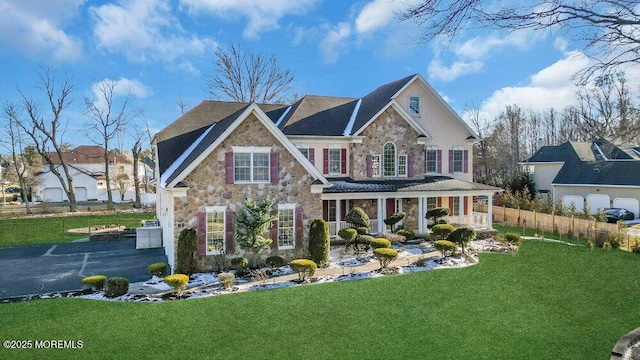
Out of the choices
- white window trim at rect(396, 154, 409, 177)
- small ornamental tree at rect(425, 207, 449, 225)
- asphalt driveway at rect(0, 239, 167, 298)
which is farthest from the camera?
white window trim at rect(396, 154, 409, 177)

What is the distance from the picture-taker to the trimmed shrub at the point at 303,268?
556 inches

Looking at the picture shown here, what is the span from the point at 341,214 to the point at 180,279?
1187 cm

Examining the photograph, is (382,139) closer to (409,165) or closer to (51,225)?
(409,165)

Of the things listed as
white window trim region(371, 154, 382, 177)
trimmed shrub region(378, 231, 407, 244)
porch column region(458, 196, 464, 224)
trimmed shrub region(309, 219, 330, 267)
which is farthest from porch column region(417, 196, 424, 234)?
trimmed shrub region(309, 219, 330, 267)

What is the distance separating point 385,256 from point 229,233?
6.32 meters

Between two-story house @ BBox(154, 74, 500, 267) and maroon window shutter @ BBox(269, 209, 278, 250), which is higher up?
two-story house @ BBox(154, 74, 500, 267)

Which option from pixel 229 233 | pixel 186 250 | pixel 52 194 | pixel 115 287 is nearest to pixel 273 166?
pixel 229 233

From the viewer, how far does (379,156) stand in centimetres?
2362

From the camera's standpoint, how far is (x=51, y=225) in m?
29.5

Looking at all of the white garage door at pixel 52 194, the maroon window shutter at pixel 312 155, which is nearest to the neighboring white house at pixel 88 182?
the white garage door at pixel 52 194

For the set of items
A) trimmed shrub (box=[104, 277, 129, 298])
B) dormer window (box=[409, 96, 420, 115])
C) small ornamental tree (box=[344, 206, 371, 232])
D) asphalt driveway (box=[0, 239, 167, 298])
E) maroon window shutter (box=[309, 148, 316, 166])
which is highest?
Answer: dormer window (box=[409, 96, 420, 115])

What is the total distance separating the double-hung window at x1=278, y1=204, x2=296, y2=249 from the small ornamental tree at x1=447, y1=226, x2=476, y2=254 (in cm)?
745

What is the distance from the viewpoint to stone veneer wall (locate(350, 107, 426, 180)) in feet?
76.0

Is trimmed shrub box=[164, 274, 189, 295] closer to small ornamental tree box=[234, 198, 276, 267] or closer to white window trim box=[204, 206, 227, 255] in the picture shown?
white window trim box=[204, 206, 227, 255]
